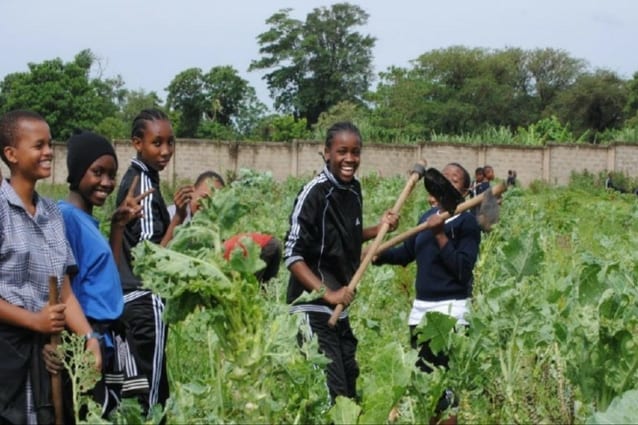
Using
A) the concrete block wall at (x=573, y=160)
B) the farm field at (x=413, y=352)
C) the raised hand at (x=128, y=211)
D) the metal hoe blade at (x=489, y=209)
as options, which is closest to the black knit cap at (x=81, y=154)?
→ the raised hand at (x=128, y=211)

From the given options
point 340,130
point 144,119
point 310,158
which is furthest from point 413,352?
point 310,158

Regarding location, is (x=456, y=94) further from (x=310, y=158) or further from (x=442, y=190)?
(x=442, y=190)

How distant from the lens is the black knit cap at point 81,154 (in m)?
4.33

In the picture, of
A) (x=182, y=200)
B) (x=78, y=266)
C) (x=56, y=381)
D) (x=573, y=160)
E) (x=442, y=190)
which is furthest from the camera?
(x=573, y=160)

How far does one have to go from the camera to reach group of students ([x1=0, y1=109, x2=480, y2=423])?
376 cm

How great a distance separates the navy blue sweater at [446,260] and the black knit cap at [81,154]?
205 cm

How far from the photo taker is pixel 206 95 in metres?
72.3

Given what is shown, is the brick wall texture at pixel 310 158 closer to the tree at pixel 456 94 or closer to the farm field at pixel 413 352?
the tree at pixel 456 94

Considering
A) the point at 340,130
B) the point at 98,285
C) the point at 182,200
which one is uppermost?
the point at 340,130

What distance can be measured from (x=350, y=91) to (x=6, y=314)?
7299 centimetres

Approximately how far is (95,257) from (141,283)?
63cm

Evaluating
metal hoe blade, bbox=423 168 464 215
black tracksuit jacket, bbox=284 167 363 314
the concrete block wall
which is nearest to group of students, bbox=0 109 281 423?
black tracksuit jacket, bbox=284 167 363 314

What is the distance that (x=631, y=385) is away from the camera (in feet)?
11.4

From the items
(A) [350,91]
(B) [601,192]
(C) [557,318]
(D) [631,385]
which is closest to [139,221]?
(C) [557,318]
